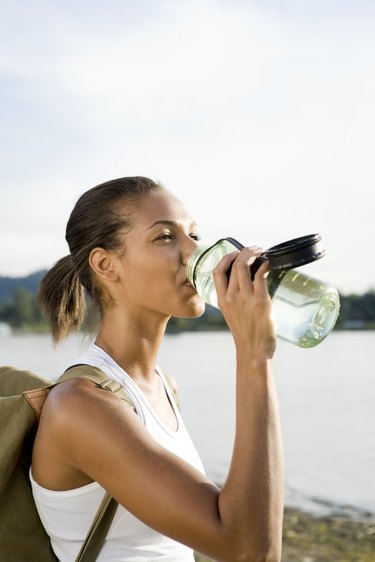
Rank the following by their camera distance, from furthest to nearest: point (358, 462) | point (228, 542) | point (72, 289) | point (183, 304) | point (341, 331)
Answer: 1. point (341, 331)
2. point (358, 462)
3. point (72, 289)
4. point (183, 304)
5. point (228, 542)

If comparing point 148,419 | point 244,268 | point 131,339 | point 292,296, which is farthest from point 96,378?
point 292,296

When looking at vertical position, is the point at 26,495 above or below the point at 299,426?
above

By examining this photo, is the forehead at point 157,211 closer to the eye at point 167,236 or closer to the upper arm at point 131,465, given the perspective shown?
the eye at point 167,236

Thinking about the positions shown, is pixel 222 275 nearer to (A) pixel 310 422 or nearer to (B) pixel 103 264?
(B) pixel 103 264

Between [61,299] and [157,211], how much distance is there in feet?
1.82

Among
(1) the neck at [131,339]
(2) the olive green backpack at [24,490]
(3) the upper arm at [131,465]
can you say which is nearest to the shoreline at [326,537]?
(1) the neck at [131,339]

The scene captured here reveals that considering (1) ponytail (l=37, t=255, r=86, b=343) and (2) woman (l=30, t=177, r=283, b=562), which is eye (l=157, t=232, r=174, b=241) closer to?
(2) woman (l=30, t=177, r=283, b=562)

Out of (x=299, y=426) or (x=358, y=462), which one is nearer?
(x=358, y=462)

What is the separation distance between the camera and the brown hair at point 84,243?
7.98 feet

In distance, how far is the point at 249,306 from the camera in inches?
77.9

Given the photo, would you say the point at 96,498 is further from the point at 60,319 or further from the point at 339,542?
the point at 339,542

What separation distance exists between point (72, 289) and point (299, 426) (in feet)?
48.1

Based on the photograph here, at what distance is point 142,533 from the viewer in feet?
6.87

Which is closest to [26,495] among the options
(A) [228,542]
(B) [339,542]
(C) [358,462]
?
(A) [228,542]
